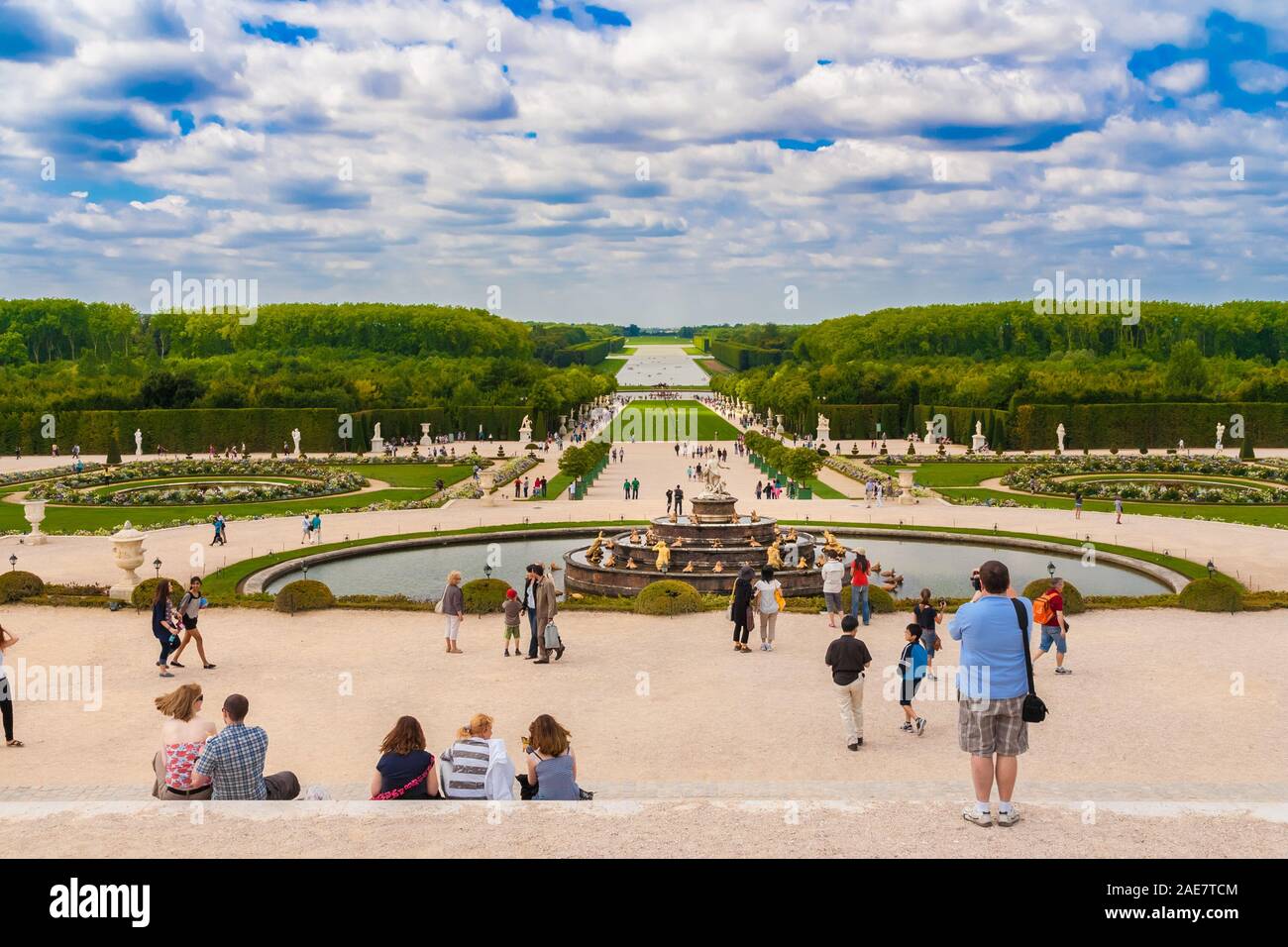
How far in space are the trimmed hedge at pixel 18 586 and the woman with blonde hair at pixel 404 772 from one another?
16.0 meters

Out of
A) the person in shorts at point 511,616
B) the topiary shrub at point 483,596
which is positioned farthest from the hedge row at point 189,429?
the person in shorts at point 511,616

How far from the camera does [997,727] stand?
8.46 m

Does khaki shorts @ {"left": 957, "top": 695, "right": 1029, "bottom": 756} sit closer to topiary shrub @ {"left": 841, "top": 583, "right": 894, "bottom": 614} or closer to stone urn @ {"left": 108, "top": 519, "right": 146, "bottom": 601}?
topiary shrub @ {"left": 841, "top": 583, "right": 894, "bottom": 614}

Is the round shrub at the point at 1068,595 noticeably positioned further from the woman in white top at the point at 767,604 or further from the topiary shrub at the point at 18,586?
the topiary shrub at the point at 18,586

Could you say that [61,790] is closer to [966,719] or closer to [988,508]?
[966,719]

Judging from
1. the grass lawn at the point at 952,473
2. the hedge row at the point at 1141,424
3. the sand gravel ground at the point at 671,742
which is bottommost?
the sand gravel ground at the point at 671,742

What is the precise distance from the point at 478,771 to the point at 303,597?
41.9 ft

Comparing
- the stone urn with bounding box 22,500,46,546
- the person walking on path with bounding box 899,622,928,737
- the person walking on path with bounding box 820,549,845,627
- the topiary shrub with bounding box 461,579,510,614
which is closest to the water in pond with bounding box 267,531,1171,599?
the topiary shrub with bounding box 461,579,510,614

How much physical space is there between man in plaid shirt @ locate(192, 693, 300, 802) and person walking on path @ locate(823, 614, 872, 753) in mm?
5477

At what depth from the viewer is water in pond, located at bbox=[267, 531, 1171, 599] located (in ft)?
86.6

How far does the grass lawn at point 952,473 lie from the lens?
52.3 m
